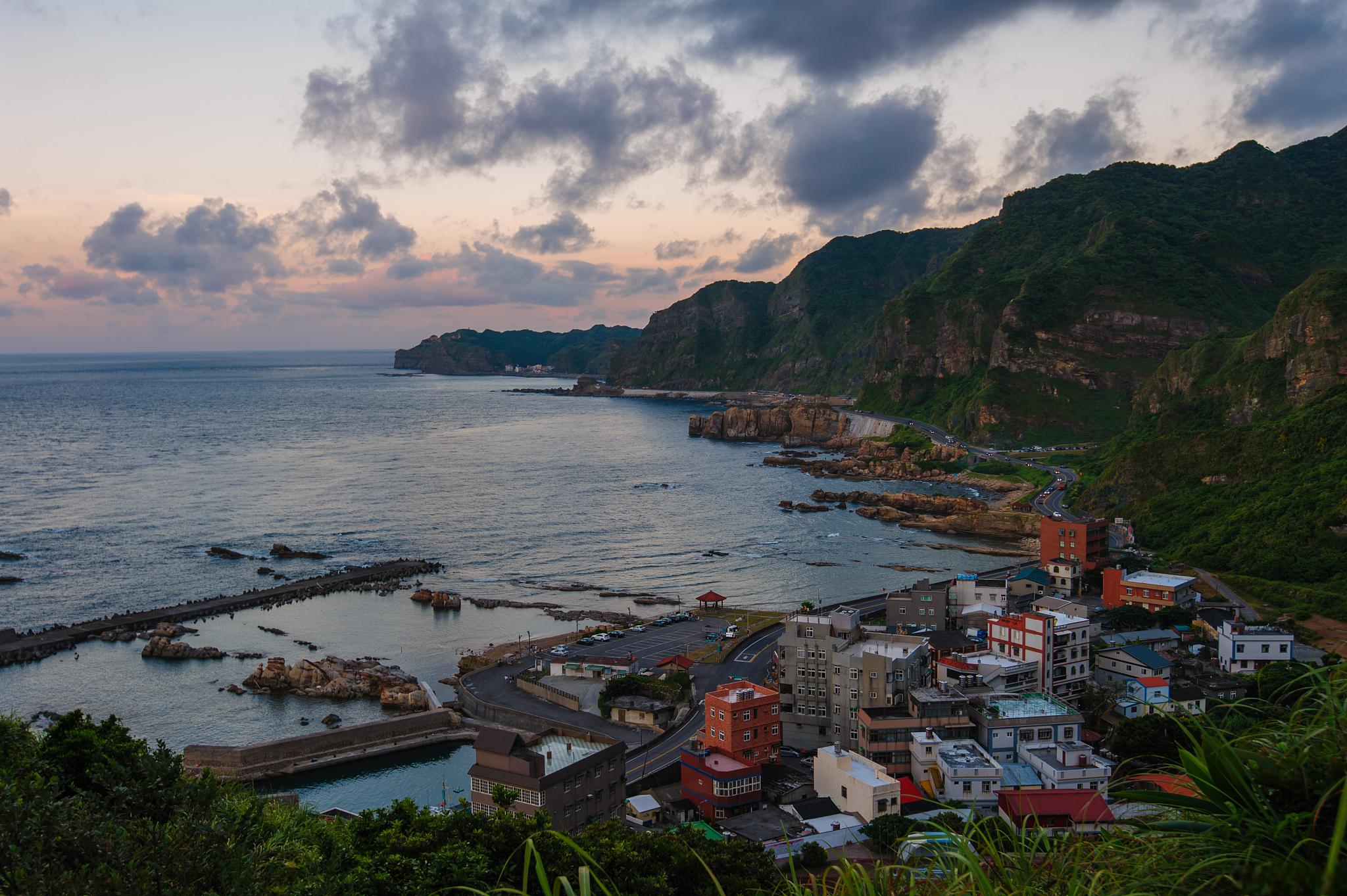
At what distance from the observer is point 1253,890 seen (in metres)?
3.96

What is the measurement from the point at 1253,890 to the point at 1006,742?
26663 millimetres

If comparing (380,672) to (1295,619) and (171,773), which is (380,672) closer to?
(171,773)

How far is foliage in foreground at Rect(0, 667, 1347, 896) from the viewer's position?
15.7 feet

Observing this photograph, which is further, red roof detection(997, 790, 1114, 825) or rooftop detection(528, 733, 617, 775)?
rooftop detection(528, 733, 617, 775)

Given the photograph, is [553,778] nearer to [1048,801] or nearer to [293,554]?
[1048,801]

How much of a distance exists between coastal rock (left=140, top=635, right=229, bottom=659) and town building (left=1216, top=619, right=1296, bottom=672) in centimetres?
4545

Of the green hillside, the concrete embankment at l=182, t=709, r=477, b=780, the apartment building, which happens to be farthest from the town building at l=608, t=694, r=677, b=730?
the green hillside

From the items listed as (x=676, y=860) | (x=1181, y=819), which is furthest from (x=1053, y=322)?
(x=1181, y=819)

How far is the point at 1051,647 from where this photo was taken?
113 feet

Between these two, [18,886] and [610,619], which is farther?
[610,619]

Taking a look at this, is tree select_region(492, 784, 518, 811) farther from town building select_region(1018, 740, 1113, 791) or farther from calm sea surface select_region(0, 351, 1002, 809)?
town building select_region(1018, 740, 1113, 791)

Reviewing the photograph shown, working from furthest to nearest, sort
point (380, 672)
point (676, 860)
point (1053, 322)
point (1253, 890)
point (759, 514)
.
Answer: point (1053, 322), point (759, 514), point (380, 672), point (676, 860), point (1253, 890)

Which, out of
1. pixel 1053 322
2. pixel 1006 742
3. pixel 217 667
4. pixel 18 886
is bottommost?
pixel 217 667

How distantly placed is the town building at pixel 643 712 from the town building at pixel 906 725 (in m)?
8.76
